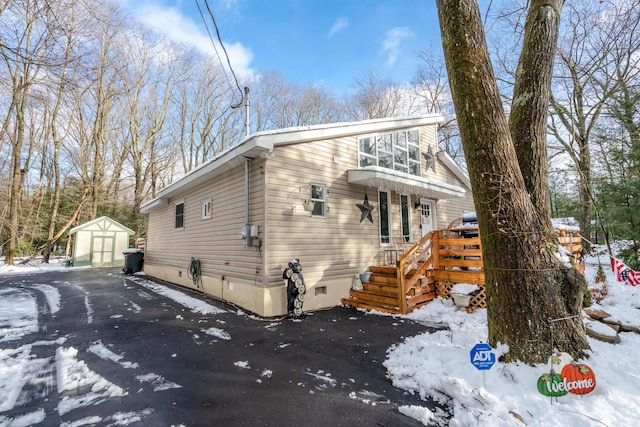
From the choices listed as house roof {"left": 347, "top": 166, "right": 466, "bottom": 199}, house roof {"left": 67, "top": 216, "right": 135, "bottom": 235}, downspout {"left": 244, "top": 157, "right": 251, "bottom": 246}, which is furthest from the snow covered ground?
house roof {"left": 67, "top": 216, "right": 135, "bottom": 235}

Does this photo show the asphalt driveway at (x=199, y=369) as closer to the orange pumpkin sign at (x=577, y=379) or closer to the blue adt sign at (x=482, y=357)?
the blue adt sign at (x=482, y=357)

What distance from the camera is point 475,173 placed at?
3.32 m

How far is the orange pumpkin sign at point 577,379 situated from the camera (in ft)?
8.49

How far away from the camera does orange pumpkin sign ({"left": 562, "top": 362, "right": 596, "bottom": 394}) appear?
259cm

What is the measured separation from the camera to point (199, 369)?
3572 mm

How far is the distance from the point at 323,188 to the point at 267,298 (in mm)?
2886

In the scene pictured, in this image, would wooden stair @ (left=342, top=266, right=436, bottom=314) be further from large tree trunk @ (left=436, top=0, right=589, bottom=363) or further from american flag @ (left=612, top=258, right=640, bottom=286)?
american flag @ (left=612, top=258, right=640, bottom=286)

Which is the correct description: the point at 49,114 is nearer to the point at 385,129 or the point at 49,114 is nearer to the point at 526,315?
the point at 385,129

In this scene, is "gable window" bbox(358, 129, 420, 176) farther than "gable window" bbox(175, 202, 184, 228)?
No

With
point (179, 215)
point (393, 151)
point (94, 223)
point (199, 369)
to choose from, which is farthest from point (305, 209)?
point (94, 223)

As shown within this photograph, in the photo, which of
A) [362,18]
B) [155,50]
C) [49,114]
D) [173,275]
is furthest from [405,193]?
[49,114]

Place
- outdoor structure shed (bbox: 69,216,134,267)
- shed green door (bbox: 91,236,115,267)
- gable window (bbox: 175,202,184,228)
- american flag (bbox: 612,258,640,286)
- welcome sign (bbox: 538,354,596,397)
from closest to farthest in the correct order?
welcome sign (bbox: 538,354,596,397)
american flag (bbox: 612,258,640,286)
gable window (bbox: 175,202,184,228)
outdoor structure shed (bbox: 69,216,134,267)
shed green door (bbox: 91,236,115,267)

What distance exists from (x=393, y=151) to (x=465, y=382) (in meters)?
7.48

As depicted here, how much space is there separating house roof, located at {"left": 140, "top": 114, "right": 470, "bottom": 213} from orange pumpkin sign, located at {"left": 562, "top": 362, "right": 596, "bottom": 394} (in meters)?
5.40
